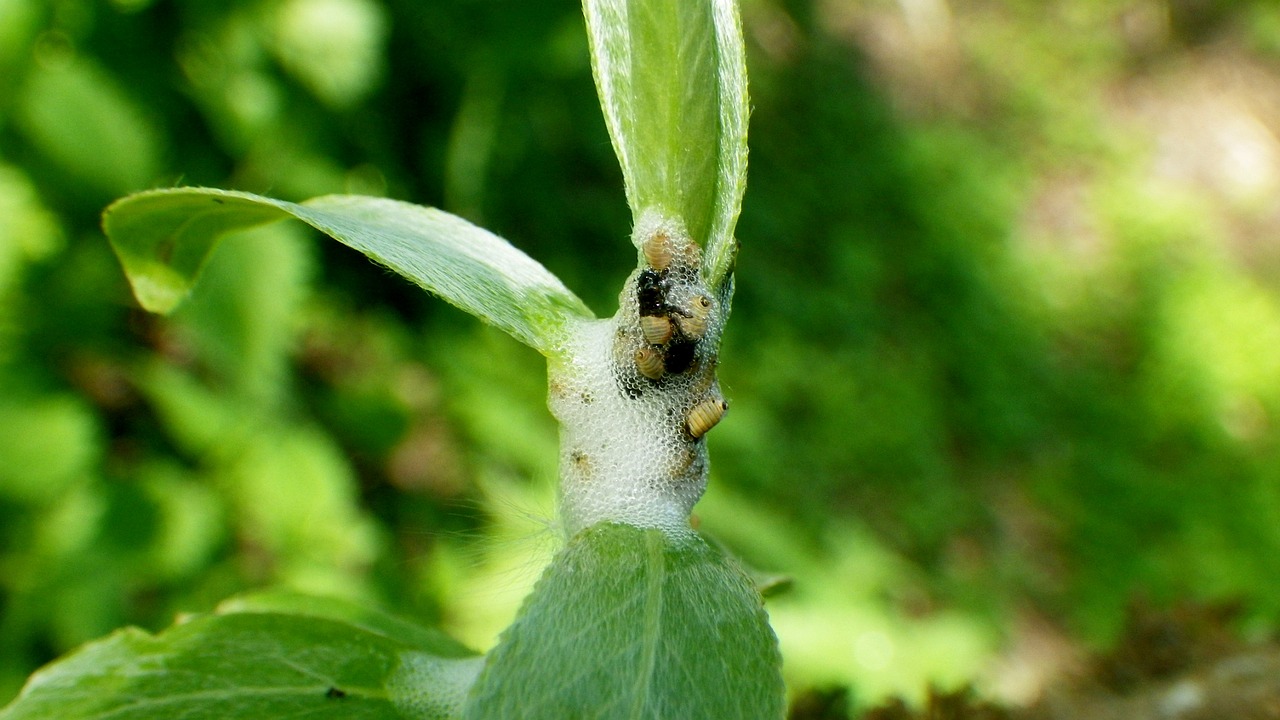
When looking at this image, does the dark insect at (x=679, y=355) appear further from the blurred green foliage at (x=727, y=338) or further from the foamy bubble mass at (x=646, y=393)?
the blurred green foliage at (x=727, y=338)

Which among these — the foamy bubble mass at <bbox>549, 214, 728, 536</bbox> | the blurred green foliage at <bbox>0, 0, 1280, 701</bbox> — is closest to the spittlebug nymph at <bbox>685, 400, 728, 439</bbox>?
the foamy bubble mass at <bbox>549, 214, 728, 536</bbox>

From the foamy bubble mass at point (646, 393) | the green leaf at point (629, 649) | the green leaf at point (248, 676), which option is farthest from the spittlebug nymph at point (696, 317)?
the green leaf at point (248, 676)

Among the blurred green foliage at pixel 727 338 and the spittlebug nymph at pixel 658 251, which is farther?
the blurred green foliage at pixel 727 338

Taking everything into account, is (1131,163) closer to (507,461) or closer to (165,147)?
(507,461)

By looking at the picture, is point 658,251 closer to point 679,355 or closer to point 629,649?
point 679,355

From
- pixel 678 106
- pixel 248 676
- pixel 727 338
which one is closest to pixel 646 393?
pixel 678 106

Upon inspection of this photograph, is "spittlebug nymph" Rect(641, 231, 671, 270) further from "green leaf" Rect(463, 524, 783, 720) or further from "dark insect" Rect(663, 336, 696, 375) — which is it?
"green leaf" Rect(463, 524, 783, 720)

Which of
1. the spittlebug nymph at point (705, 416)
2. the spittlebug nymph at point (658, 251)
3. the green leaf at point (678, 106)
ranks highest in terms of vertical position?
the green leaf at point (678, 106)
